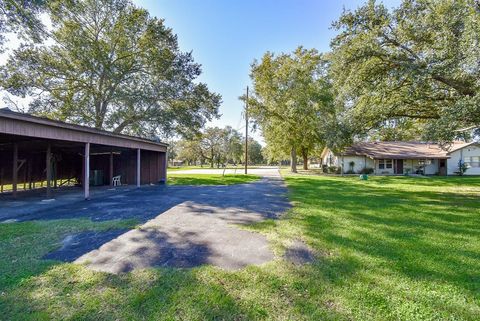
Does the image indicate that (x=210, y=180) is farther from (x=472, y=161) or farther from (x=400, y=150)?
(x=472, y=161)

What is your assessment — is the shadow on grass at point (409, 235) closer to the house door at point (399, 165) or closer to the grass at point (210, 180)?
the grass at point (210, 180)

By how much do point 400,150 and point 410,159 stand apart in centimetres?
137

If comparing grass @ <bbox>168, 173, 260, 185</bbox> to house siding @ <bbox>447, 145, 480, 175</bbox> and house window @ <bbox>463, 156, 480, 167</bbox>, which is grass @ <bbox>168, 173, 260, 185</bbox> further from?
house window @ <bbox>463, 156, 480, 167</bbox>

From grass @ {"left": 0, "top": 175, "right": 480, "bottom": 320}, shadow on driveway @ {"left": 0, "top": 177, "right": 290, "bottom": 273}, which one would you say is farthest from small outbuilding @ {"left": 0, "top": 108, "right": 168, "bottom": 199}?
grass @ {"left": 0, "top": 175, "right": 480, "bottom": 320}

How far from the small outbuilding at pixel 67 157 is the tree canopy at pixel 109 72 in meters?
3.83

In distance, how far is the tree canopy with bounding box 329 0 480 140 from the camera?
27.0 ft

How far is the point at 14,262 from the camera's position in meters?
3.66

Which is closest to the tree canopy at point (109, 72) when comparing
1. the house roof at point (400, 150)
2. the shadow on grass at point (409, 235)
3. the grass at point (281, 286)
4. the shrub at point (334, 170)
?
the shadow on grass at point (409, 235)

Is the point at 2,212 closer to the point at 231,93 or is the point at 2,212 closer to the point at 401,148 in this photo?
the point at 231,93

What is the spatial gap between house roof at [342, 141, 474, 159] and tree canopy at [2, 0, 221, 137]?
61.3 feet

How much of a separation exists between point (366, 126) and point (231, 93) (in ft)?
61.9

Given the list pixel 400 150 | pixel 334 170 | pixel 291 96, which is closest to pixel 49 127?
pixel 291 96

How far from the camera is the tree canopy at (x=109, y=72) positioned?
16672 mm

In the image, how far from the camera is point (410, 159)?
27.0 m
